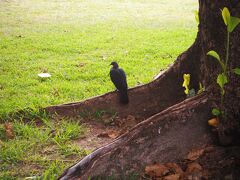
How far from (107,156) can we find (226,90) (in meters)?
1.06

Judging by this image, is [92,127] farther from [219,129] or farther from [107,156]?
[219,129]

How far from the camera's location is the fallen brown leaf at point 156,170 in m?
2.90

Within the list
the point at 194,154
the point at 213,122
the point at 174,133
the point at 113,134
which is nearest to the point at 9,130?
the point at 113,134

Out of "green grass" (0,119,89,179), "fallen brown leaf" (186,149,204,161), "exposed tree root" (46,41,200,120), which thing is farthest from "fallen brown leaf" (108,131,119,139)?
"fallen brown leaf" (186,149,204,161)

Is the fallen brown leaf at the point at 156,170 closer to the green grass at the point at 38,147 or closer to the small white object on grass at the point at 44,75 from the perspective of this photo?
the green grass at the point at 38,147

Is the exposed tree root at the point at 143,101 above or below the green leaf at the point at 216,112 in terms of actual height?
below

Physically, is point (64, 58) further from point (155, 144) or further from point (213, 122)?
point (213, 122)

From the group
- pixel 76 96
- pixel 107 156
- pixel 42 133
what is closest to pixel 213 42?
pixel 107 156

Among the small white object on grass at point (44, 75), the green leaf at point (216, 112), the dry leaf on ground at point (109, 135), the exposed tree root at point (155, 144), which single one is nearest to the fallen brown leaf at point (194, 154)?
the exposed tree root at point (155, 144)

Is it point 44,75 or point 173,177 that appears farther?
point 44,75

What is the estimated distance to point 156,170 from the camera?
2.92m

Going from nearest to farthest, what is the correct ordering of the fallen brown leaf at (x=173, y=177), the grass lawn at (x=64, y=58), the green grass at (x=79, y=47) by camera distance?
the fallen brown leaf at (x=173, y=177), the grass lawn at (x=64, y=58), the green grass at (x=79, y=47)

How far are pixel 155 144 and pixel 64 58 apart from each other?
16.7 ft

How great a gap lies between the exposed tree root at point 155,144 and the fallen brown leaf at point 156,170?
0.04 m
